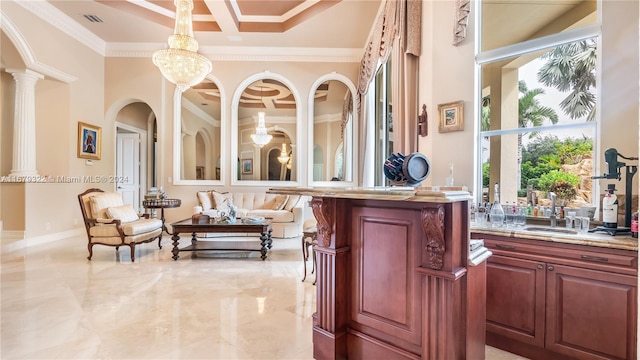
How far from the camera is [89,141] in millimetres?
6328

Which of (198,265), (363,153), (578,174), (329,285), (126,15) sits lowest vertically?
(198,265)

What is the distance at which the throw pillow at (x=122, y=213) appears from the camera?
14.6ft

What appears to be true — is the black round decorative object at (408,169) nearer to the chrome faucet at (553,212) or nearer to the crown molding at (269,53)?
the chrome faucet at (553,212)

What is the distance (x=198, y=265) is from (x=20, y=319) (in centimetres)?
184

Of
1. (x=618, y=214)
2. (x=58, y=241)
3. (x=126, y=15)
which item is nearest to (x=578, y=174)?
(x=618, y=214)

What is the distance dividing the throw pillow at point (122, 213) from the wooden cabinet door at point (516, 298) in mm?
4821

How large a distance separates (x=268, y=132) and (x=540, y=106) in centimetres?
550

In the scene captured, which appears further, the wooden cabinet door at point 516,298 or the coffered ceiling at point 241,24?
the coffered ceiling at point 241,24

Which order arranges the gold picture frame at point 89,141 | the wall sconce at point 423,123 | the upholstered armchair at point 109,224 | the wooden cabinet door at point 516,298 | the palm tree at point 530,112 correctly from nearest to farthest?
the wooden cabinet door at point 516,298 → the palm tree at point 530,112 → the wall sconce at point 423,123 → the upholstered armchair at point 109,224 → the gold picture frame at point 89,141

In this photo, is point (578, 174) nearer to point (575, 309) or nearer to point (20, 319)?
point (575, 309)

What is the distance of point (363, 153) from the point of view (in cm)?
623

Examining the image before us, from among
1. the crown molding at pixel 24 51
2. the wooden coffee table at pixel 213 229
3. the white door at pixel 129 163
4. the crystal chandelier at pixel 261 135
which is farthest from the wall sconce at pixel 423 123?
the white door at pixel 129 163

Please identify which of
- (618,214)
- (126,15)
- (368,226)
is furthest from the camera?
(126,15)

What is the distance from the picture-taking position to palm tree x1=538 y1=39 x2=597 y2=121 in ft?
7.84
